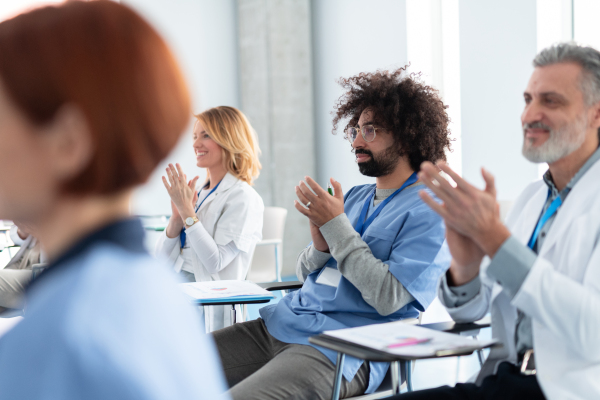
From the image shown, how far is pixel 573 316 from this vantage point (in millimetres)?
1150

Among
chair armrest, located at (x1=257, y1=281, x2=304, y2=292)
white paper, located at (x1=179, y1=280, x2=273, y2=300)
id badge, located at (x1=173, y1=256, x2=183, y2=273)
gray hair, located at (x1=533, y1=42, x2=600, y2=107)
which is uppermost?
gray hair, located at (x1=533, y1=42, x2=600, y2=107)

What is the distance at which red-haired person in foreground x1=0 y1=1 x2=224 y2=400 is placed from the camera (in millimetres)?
469

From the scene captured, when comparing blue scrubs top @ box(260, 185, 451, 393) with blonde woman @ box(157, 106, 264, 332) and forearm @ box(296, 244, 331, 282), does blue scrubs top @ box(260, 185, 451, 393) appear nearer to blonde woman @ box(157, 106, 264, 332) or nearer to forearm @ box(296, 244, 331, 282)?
forearm @ box(296, 244, 331, 282)

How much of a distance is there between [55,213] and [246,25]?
5.87 m

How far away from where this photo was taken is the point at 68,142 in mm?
554

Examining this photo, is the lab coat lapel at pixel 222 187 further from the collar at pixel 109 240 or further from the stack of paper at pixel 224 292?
the collar at pixel 109 240

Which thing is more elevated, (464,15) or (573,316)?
(464,15)

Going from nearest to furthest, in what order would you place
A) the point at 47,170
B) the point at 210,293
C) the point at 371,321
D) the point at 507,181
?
1. the point at 47,170
2. the point at 371,321
3. the point at 210,293
4. the point at 507,181

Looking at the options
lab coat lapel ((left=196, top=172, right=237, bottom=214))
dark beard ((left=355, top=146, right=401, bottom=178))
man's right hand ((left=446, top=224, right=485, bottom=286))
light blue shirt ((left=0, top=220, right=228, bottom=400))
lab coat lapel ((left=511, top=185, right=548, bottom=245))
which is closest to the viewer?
light blue shirt ((left=0, top=220, right=228, bottom=400))

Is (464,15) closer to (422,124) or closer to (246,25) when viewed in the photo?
(422,124)

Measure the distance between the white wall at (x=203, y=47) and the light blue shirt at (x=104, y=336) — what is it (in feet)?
18.0

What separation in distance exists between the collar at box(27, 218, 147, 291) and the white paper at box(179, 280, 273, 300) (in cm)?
131

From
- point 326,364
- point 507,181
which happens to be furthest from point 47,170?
point 507,181

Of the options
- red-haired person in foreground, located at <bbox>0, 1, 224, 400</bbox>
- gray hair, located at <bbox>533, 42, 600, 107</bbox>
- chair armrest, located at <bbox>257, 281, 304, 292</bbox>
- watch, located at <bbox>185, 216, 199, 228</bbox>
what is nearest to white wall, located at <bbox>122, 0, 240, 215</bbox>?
watch, located at <bbox>185, 216, 199, 228</bbox>
